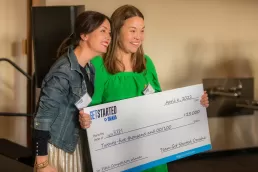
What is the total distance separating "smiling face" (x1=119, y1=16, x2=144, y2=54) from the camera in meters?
1.50

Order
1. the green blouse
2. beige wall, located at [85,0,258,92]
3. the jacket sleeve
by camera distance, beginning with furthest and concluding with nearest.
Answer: beige wall, located at [85,0,258,92]
the green blouse
the jacket sleeve

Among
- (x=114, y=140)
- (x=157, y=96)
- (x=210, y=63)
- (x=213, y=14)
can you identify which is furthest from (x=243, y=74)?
(x=114, y=140)

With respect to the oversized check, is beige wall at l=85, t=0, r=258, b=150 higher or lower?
higher

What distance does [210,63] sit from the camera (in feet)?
9.91

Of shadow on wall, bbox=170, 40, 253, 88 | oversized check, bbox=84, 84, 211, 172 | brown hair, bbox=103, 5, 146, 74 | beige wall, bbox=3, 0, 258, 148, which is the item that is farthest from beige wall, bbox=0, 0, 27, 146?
oversized check, bbox=84, 84, 211, 172

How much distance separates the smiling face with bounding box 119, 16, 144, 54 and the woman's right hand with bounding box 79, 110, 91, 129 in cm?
37

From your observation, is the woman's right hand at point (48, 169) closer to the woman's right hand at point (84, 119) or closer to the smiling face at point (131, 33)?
the woman's right hand at point (84, 119)

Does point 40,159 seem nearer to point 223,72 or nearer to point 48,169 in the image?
point 48,169

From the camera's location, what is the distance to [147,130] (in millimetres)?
1540

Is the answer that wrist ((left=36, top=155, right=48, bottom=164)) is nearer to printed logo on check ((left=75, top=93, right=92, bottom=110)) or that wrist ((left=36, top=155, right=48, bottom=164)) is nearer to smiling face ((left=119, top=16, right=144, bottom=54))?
A: printed logo on check ((left=75, top=93, right=92, bottom=110))

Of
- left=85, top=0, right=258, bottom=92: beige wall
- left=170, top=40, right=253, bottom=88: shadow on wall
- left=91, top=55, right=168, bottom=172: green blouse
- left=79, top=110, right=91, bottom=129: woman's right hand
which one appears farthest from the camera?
left=170, top=40, right=253, bottom=88: shadow on wall

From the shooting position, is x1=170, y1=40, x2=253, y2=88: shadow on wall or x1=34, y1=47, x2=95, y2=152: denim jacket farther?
x1=170, y1=40, x2=253, y2=88: shadow on wall

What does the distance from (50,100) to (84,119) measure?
0.17m

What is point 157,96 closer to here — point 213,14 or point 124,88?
point 124,88
